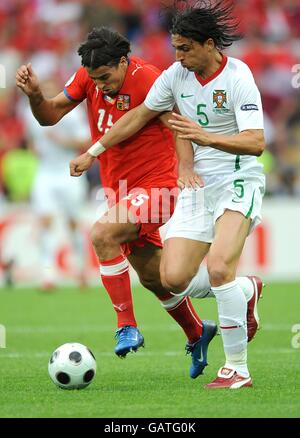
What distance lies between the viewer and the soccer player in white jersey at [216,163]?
239 inches

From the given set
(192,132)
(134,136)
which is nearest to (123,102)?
(134,136)

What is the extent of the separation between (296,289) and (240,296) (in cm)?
761

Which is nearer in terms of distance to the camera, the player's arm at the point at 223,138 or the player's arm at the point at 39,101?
the player's arm at the point at 223,138

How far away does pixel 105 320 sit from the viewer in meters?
10.8

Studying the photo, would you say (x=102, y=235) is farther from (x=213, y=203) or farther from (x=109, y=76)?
(x=109, y=76)

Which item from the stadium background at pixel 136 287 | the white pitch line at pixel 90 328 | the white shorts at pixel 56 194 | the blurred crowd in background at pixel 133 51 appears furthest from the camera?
the blurred crowd in background at pixel 133 51

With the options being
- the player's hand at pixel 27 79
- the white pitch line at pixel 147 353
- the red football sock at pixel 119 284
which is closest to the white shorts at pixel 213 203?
the red football sock at pixel 119 284

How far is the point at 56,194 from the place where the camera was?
14.1m

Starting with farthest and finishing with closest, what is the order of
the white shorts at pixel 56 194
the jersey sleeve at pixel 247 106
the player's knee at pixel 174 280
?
the white shorts at pixel 56 194
the player's knee at pixel 174 280
the jersey sleeve at pixel 247 106

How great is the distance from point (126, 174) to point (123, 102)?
52 cm

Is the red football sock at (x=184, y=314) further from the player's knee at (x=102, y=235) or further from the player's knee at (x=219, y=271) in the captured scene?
the player's knee at (x=219, y=271)

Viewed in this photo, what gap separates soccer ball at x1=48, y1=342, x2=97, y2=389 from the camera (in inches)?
244

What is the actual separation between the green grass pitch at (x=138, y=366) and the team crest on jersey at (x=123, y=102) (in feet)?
6.13
